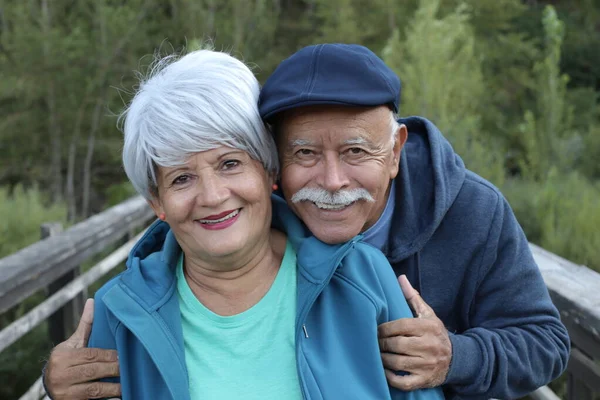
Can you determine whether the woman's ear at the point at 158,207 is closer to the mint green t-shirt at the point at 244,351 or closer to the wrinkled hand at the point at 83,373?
the mint green t-shirt at the point at 244,351

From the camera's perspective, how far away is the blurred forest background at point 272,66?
5480 millimetres

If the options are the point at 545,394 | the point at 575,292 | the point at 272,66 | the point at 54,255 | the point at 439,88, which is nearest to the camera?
the point at 575,292

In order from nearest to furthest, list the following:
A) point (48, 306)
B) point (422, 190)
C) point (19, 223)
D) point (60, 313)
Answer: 1. point (422, 190)
2. point (48, 306)
3. point (60, 313)
4. point (19, 223)

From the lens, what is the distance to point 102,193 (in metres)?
13.4

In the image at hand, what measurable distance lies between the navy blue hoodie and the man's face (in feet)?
0.59

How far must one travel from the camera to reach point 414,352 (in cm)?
164

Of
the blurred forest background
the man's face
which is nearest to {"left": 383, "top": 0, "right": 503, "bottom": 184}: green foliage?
the blurred forest background

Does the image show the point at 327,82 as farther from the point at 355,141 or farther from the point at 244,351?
the point at 244,351

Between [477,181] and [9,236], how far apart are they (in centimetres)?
364

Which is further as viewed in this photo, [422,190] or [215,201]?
[422,190]

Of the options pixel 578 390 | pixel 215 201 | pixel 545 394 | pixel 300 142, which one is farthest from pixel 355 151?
pixel 545 394

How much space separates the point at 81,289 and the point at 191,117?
2002 millimetres

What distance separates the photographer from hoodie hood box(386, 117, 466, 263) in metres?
1.90

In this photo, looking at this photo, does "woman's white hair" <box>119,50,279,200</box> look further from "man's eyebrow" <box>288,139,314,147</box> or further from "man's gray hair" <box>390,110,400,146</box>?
"man's gray hair" <box>390,110,400,146</box>
